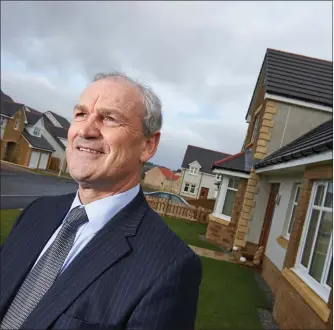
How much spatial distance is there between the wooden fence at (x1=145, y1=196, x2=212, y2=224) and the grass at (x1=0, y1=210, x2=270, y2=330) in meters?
7.77

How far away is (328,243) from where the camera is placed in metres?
4.73

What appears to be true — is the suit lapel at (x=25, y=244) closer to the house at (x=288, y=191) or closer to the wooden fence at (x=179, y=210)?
the house at (x=288, y=191)

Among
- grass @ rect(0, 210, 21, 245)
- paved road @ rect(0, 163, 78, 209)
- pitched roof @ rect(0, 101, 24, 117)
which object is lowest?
paved road @ rect(0, 163, 78, 209)

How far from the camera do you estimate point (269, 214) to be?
9.83 m

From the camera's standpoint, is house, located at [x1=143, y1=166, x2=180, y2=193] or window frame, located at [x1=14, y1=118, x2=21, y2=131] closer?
house, located at [x1=143, y1=166, x2=180, y2=193]

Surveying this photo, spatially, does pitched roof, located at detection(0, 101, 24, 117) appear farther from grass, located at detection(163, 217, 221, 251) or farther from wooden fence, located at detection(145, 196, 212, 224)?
grass, located at detection(163, 217, 221, 251)

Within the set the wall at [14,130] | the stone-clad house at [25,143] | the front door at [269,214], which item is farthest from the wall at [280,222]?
the wall at [14,130]

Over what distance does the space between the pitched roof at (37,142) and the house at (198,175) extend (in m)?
19.9

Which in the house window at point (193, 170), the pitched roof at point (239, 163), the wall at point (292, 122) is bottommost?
the house window at point (193, 170)

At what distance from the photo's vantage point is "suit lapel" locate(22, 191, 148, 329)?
1.23 m

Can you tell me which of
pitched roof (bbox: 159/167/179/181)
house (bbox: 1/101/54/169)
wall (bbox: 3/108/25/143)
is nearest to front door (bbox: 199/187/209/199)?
pitched roof (bbox: 159/167/179/181)

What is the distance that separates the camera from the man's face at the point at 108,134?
147 centimetres

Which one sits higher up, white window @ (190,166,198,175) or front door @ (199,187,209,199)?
white window @ (190,166,198,175)

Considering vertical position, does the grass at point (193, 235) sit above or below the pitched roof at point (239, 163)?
below
